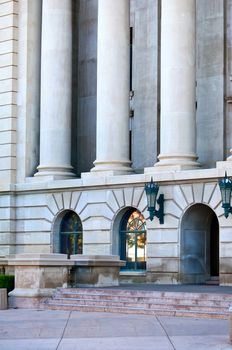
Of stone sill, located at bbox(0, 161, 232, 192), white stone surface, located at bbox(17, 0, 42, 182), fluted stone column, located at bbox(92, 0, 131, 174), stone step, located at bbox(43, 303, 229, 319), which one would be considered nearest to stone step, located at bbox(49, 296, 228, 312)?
stone step, located at bbox(43, 303, 229, 319)

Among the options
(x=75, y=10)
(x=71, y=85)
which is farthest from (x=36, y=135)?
(x=75, y=10)

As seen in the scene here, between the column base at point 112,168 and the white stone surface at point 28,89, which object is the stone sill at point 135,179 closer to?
the column base at point 112,168

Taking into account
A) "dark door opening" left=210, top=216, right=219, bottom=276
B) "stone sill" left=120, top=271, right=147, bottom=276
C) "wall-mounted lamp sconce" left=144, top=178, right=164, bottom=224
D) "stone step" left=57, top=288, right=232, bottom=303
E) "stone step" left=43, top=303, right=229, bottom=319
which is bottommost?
"stone step" left=43, top=303, right=229, bottom=319

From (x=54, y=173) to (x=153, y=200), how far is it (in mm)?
7674

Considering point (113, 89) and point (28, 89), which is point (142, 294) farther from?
point (28, 89)

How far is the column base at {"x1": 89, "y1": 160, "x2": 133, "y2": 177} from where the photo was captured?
45062mm

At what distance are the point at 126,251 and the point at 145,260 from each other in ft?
3.65

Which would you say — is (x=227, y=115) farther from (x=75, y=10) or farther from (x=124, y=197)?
(x=75, y=10)

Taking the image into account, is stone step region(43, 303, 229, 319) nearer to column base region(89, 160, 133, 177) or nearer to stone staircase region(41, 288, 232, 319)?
stone staircase region(41, 288, 232, 319)

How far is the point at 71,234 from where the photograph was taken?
157 ft

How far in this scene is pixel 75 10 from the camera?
172ft

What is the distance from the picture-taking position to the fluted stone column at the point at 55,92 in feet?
158

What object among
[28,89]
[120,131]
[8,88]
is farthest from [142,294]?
[8,88]

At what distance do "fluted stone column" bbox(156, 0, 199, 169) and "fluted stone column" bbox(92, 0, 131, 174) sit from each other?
2851 millimetres
